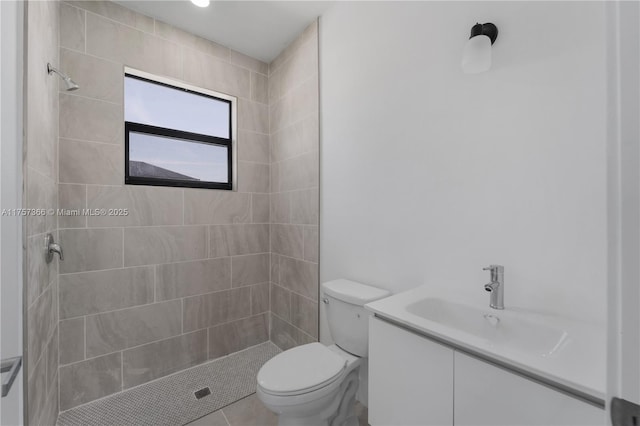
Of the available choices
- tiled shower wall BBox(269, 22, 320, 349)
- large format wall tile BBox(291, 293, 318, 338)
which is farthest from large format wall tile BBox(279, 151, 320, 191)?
large format wall tile BBox(291, 293, 318, 338)

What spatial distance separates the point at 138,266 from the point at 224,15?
1912 mm

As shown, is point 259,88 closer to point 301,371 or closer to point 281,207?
point 281,207

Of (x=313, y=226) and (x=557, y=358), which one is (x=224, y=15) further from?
(x=557, y=358)

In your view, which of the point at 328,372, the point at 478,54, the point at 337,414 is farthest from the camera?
the point at 337,414

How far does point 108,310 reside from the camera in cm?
183

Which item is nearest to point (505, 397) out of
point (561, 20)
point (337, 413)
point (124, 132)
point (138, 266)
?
point (337, 413)

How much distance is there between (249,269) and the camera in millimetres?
2424

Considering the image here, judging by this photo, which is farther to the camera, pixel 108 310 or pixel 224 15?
pixel 224 15

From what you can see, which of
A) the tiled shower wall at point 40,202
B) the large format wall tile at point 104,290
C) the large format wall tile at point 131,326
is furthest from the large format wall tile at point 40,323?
the large format wall tile at point 131,326

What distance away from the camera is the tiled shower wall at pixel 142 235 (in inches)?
67.9

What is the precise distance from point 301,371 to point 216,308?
3.88ft

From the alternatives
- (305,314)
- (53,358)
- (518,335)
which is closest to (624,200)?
(518,335)

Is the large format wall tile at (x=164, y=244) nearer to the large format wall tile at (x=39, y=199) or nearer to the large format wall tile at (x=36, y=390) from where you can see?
the large format wall tile at (x=39, y=199)

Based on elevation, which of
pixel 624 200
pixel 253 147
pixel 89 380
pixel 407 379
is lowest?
pixel 89 380
